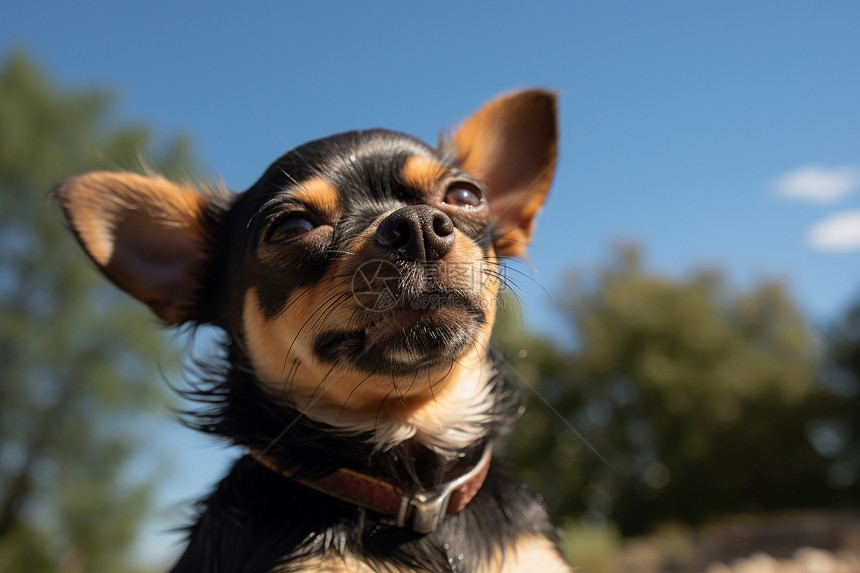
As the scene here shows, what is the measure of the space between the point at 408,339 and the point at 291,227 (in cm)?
63

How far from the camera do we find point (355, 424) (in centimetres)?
227

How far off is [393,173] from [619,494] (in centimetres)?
2093

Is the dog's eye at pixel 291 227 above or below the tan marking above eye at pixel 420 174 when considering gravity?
below

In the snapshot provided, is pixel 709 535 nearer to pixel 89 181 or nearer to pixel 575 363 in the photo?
pixel 575 363

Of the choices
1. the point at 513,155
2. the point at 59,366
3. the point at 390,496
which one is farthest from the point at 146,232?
the point at 59,366

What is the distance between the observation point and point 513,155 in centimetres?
299

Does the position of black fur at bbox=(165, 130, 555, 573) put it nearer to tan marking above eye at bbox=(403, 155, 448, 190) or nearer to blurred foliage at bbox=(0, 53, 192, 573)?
tan marking above eye at bbox=(403, 155, 448, 190)

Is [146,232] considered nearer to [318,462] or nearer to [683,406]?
[318,462]

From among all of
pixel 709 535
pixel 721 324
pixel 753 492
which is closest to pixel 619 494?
pixel 753 492

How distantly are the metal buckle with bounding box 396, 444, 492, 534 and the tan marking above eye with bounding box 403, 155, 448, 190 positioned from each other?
1.12m

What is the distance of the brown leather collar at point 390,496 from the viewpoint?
2029mm

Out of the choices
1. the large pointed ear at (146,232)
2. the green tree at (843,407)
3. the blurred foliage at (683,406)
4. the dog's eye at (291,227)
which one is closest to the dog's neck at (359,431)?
the large pointed ear at (146,232)

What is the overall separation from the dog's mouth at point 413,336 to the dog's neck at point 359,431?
325 mm

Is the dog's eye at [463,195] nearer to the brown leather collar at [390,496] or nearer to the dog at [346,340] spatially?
the dog at [346,340]
